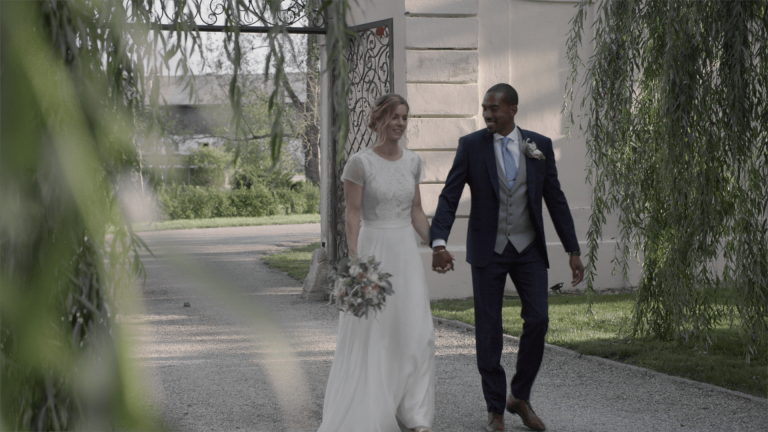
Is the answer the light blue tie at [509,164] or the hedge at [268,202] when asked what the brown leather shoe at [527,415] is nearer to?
the light blue tie at [509,164]

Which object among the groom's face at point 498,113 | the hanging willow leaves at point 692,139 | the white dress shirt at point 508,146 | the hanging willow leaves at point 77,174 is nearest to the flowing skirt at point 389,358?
the white dress shirt at point 508,146

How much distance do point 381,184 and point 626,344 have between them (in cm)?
338

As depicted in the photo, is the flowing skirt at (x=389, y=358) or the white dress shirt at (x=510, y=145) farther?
the white dress shirt at (x=510, y=145)

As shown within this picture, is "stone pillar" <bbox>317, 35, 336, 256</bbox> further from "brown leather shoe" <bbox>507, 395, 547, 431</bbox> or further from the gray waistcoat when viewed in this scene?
"brown leather shoe" <bbox>507, 395, 547, 431</bbox>

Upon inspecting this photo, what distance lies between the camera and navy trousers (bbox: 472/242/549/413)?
427cm

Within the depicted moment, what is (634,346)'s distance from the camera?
654 centimetres

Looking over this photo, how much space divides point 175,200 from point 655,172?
5.72 m

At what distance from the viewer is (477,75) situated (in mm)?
9625

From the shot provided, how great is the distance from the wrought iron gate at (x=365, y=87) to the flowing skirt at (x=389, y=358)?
186 inches

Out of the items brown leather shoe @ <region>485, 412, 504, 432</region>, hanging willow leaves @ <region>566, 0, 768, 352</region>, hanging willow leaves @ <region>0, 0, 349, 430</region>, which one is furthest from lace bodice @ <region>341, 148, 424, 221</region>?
hanging willow leaves @ <region>0, 0, 349, 430</region>

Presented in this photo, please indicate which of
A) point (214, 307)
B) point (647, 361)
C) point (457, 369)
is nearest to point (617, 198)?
point (647, 361)

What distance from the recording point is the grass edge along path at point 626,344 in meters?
5.55

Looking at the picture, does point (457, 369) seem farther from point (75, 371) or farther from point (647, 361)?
point (75, 371)

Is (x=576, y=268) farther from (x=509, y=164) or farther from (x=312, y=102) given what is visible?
(x=312, y=102)
